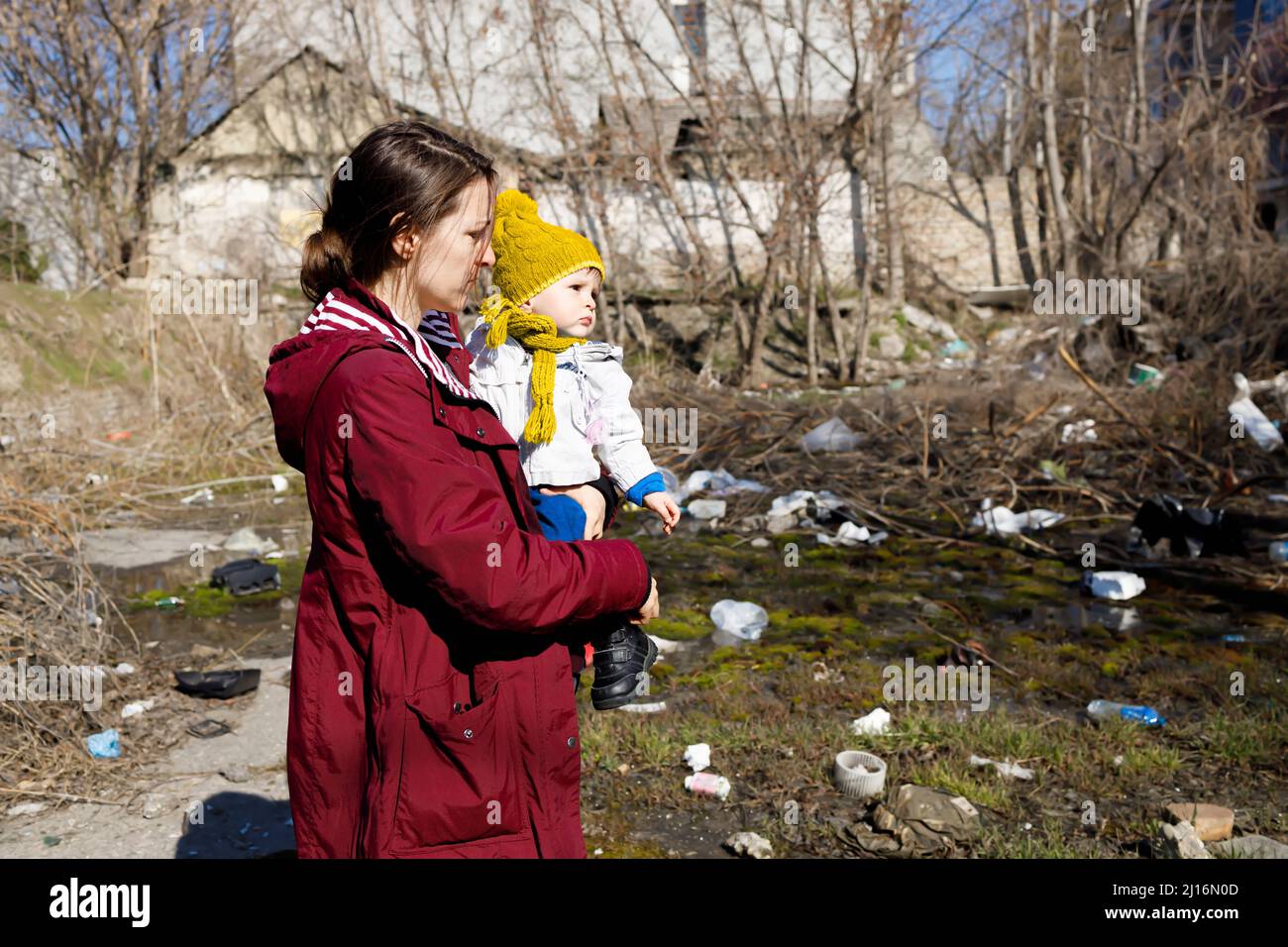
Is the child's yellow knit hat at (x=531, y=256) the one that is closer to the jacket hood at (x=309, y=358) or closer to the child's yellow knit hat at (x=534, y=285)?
the child's yellow knit hat at (x=534, y=285)

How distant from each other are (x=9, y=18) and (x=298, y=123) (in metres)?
4.28

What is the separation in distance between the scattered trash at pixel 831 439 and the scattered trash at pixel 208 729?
490cm

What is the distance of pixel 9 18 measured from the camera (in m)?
15.1

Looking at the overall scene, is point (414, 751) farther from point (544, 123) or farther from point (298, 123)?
point (298, 123)

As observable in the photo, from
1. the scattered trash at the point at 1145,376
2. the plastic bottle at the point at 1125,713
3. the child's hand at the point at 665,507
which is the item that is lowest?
the plastic bottle at the point at 1125,713

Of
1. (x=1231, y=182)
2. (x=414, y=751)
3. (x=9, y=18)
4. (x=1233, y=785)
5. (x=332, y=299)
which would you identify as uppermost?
(x=9, y=18)

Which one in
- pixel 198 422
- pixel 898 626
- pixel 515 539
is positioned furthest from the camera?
pixel 198 422

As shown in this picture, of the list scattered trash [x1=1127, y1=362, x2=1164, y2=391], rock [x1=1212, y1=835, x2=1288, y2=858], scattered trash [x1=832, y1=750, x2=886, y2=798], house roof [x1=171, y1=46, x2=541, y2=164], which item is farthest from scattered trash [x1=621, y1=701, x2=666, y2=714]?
Result: house roof [x1=171, y1=46, x2=541, y2=164]

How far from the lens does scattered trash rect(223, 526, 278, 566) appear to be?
6.46 m

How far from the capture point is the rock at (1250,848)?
2723 millimetres

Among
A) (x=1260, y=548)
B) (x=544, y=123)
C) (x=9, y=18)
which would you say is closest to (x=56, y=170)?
(x=9, y=18)

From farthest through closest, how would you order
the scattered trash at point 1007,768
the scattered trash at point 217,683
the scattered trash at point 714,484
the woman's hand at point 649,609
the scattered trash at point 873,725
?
→ the scattered trash at point 714,484, the scattered trash at point 217,683, the scattered trash at point 873,725, the scattered trash at point 1007,768, the woman's hand at point 649,609

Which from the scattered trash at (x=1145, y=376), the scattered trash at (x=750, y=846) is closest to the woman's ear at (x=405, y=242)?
the scattered trash at (x=750, y=846)

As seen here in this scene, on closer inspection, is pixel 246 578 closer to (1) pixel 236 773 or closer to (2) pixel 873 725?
(1) pixel 236 773
